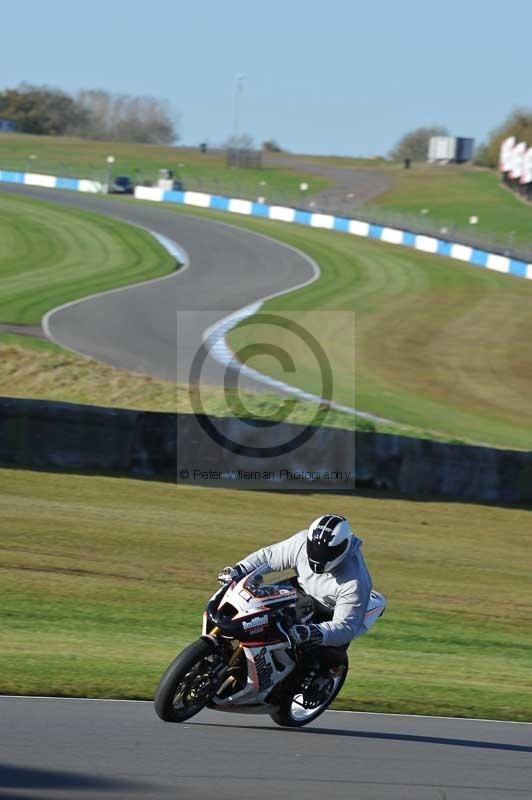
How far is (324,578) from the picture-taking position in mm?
8281

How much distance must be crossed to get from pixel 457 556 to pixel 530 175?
78.0m

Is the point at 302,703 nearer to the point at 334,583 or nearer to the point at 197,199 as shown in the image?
the point at 334,583

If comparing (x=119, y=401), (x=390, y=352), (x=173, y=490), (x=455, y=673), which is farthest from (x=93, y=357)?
(x=455, y=673)

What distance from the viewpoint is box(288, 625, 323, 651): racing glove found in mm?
7949

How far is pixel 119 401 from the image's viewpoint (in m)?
22.6

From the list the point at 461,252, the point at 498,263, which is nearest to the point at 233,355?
the point at 498,263

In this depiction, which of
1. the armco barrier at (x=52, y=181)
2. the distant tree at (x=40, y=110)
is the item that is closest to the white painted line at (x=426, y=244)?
the armco barrier at (x=52, y=181)

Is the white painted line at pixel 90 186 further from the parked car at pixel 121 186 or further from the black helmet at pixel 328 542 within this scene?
the black helmet at pixel 328 542

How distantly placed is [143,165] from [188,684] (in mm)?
97004

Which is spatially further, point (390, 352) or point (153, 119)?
point (153, 119)

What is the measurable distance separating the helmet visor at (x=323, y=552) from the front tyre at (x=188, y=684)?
0.93 m

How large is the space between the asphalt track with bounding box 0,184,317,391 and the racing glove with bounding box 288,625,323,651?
60.6ft

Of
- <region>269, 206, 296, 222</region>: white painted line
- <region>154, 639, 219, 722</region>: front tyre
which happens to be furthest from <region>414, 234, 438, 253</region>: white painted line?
<region>154, 639, 219, 722</region>: front tyre

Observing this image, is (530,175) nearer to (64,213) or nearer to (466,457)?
(64,213)
